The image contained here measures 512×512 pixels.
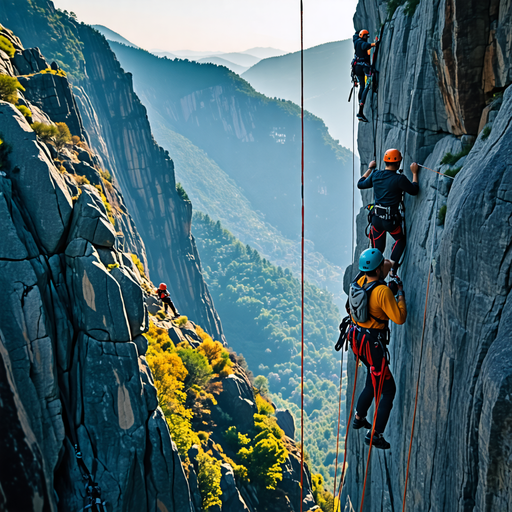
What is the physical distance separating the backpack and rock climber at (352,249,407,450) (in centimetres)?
2

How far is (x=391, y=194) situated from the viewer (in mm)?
7914

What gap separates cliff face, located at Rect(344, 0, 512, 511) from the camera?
4.92 metres

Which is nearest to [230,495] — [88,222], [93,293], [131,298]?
[131,298]

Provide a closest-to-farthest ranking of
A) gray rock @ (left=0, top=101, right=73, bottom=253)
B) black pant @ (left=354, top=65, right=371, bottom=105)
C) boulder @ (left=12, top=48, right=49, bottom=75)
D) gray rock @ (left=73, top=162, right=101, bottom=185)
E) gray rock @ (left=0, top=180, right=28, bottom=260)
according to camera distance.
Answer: gray rock @ (left=0, top=180, right=28, bottom=260) < black pant @ (left=354, top=65, right=371, bottom=105) < gray rock @ (left=0, top=101, right=73, bottom=253) < gray rock @ (left=73, top=162, right=101, bottom=185) < boulder @ (left=12, top=48, right=49, bottom=75)

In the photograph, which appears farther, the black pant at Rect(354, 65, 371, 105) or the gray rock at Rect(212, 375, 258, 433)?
the gray rock at Rect(212, 375, 258, 433)

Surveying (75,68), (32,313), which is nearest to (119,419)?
(32,313)

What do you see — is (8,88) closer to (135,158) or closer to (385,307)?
(385,307)

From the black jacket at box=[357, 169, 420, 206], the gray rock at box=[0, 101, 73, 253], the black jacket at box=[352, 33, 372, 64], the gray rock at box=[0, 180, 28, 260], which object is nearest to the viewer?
the black jacket at box=[357, 169, 420, 206]

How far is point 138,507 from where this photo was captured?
13727 mm

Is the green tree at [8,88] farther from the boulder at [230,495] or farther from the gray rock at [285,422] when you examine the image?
the gray rock at [285,422]

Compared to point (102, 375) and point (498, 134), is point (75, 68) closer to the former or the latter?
point (102, 375)

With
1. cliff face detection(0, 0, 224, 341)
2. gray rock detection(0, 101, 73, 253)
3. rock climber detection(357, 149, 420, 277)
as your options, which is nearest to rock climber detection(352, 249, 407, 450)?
rock climber detection(357, 149, 420, 277)

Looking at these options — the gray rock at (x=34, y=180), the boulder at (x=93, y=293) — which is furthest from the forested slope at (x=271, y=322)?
the gray rock at (x=34, y=180)

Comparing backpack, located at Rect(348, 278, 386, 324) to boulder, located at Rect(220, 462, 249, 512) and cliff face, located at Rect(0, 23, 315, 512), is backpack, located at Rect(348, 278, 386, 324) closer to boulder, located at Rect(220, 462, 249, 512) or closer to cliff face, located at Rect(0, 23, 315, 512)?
cliff face, located at Rect(0, 23, 315, 512)
